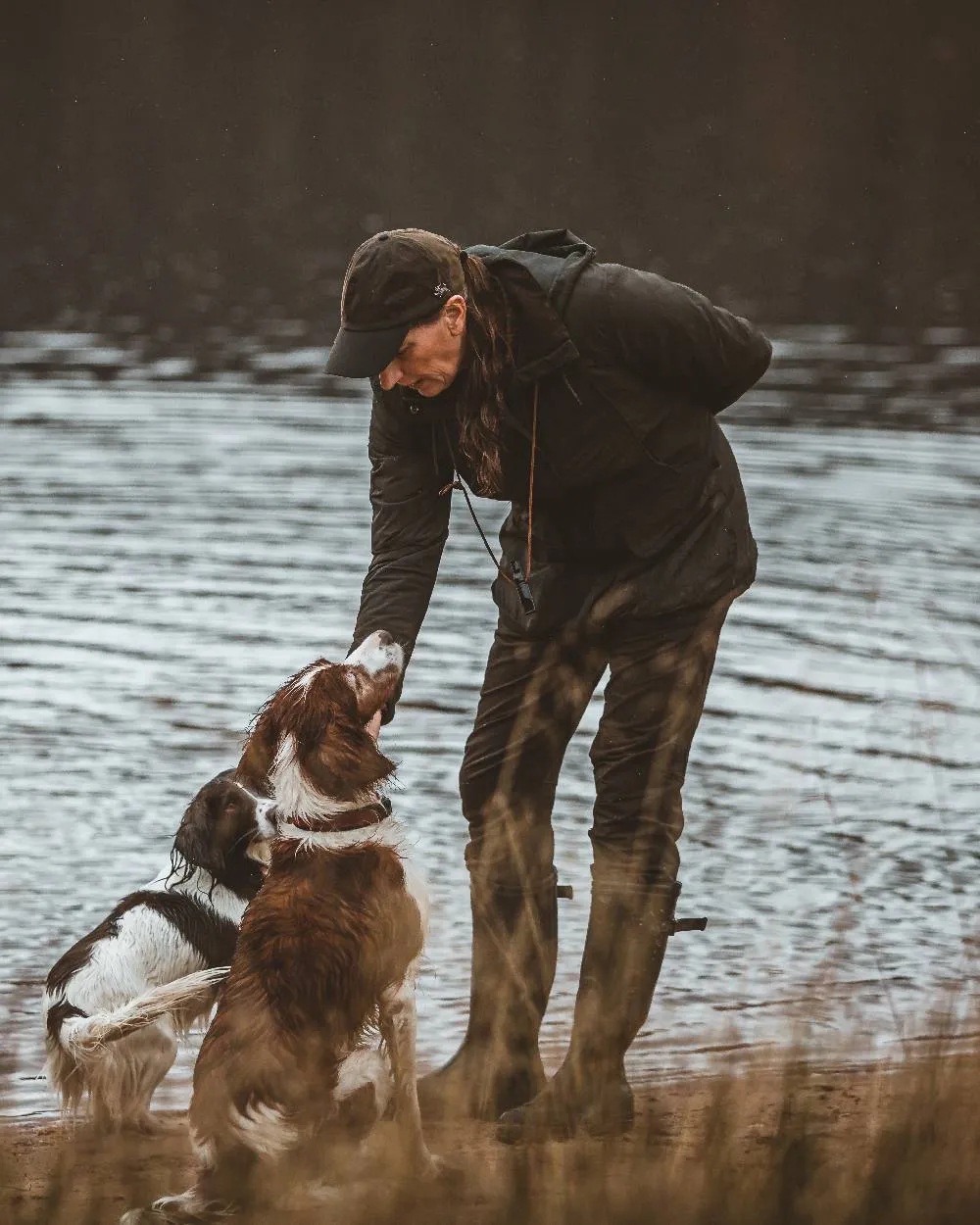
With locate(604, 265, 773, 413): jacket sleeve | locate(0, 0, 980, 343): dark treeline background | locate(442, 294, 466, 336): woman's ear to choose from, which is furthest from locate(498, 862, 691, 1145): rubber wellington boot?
locate(0, 0, 980, 343): dark treeline background

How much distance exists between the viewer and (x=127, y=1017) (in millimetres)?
4578

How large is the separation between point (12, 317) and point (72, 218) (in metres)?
7.26

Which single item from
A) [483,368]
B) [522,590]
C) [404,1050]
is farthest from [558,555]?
[404,1050]

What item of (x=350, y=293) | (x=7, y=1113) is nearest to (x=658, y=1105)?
(x=7, y=1113)

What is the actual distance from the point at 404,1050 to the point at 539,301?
1.81 m

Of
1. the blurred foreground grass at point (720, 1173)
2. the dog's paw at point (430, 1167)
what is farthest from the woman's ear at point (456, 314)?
the dog's paw at point (430, 1167)

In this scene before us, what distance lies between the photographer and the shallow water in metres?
6.09

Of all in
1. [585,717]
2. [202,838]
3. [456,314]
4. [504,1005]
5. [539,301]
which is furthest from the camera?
[585,717]

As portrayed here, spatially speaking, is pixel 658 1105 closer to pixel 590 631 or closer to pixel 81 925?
pixel 590 631

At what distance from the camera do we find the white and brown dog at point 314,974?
4113 millimetres

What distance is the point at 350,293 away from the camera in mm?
4375

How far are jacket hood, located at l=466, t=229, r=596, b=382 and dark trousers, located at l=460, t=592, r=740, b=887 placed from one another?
69 centimetres

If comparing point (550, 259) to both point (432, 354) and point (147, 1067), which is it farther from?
point (147, 1067)

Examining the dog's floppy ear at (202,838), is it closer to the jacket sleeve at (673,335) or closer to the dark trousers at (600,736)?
the dark trousers at (600,736)
